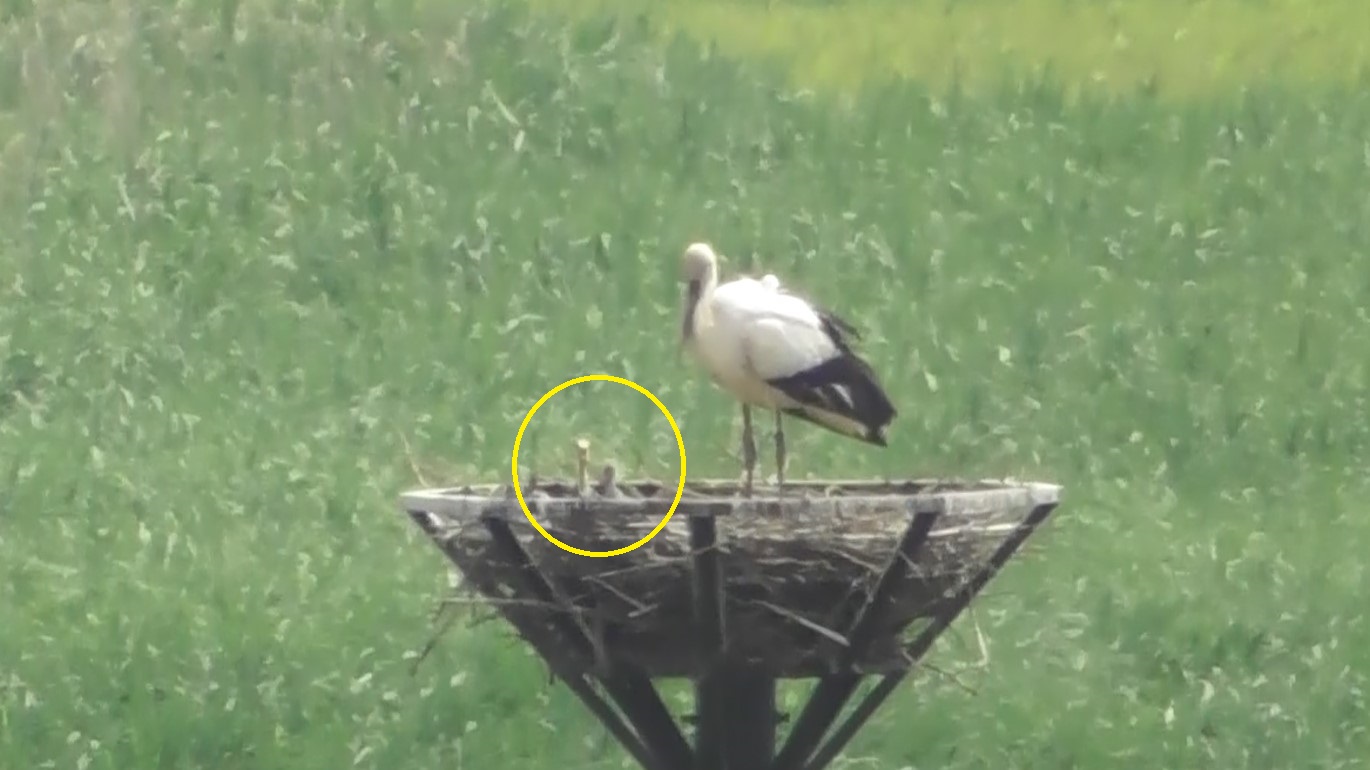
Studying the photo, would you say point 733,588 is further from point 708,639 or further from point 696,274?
point 696,274

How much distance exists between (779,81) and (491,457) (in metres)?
4.80

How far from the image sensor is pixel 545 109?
13.7 meters

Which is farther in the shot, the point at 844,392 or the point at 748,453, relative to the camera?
the point at 748,453

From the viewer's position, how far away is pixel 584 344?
11.0 m

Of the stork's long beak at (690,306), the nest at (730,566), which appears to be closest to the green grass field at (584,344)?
the stork's long beak at (690,306)

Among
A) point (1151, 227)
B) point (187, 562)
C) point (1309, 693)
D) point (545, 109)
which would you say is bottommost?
point (1309, 693)

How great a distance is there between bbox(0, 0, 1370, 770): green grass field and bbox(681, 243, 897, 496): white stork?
101 inches

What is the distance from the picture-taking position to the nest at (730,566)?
4207 mm

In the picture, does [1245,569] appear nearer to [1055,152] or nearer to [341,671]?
[341,671]

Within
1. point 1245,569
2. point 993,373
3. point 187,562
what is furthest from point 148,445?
point 1245,569

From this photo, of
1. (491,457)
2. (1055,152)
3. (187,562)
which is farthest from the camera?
(1055,152)

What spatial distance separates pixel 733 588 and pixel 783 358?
45cm

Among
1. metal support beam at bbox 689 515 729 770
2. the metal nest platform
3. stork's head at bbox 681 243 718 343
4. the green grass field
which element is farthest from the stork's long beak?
the green grass field

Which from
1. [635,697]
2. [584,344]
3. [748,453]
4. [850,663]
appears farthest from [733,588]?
[584,344]
